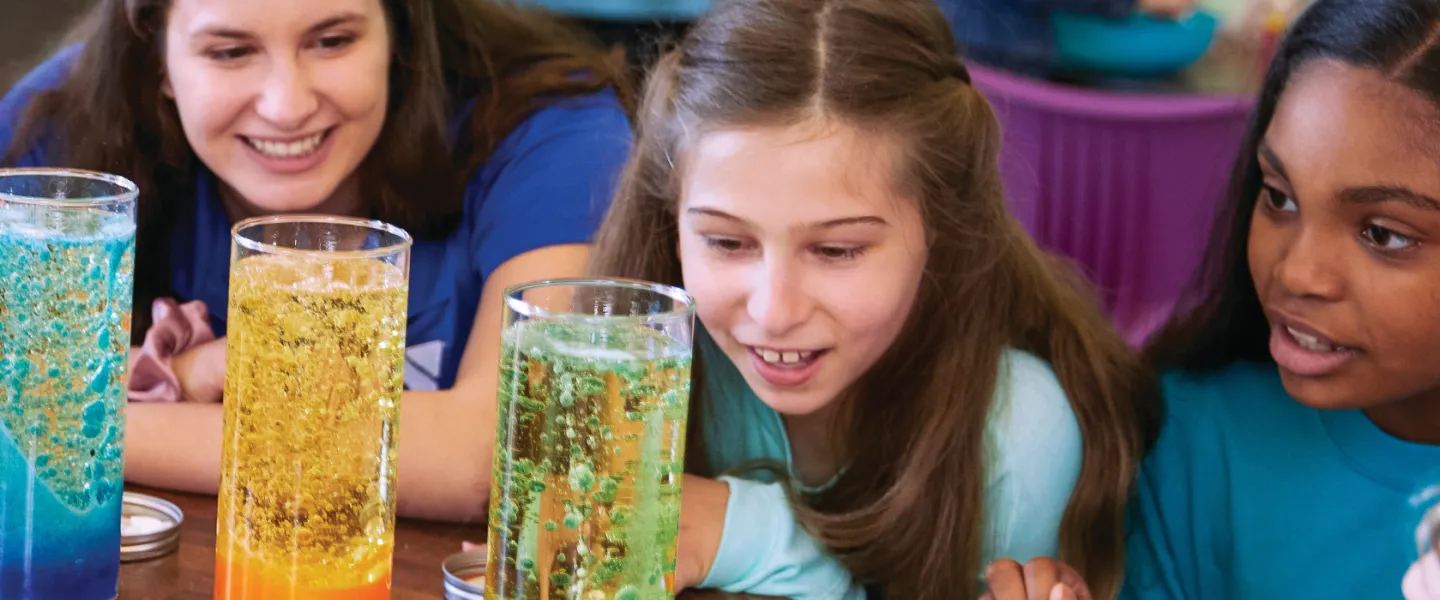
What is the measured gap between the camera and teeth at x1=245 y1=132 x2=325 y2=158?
161cm

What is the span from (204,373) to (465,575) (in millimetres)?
426

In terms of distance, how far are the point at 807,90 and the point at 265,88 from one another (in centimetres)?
57

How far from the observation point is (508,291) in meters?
0.81

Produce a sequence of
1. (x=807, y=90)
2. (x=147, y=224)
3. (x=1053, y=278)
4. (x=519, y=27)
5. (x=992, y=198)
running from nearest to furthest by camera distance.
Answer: (x=807, y=90), (x=992, y=198), (x=1053, y=278), (x=147, y=224), (x=519, y=27)

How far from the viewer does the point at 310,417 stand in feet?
2.75

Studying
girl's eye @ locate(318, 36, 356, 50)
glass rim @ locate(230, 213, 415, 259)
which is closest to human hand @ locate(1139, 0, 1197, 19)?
girl's eye @ locate(318, 36, 356, 50)

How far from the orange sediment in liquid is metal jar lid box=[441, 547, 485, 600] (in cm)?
13

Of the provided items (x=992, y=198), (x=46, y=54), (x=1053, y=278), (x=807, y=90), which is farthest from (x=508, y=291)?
(x=46, y=54)

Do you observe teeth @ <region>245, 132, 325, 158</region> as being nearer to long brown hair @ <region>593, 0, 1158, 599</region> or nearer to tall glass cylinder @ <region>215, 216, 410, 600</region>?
long brown hair @ <region>593, 0, 1158, 599</region>

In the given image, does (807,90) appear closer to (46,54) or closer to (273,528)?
(273,528)

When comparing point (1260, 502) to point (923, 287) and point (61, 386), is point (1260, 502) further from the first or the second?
point (61, 386)

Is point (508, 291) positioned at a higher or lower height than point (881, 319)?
higher

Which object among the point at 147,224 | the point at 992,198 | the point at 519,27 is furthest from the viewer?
the point at 519,27

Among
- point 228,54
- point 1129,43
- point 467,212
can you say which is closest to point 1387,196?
point 467,212
